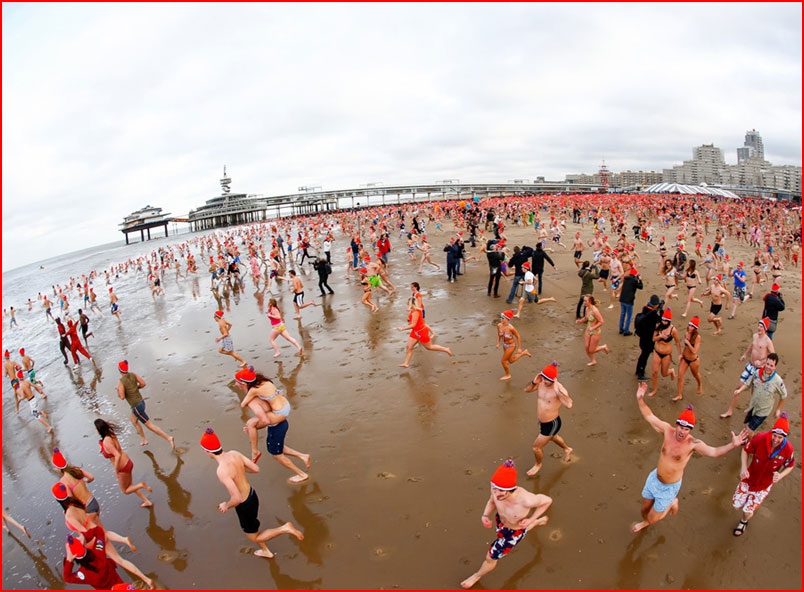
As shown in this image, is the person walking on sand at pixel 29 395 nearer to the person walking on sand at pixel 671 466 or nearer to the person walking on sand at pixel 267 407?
the person walking on sand at pixel 267 407

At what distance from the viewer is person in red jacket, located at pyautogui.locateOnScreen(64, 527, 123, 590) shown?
3101mm

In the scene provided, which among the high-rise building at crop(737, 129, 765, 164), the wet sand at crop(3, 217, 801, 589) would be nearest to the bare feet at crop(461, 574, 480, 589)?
the wet sand at crop(3, 217, 801, 589)

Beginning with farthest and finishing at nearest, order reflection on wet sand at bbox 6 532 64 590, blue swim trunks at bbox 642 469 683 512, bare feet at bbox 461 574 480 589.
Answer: reflection on wet sand at bbox 6 532 64 590 < blue swim trunks at bbox 642 469 683 512 < bare feet at bbox 461 574 480 589

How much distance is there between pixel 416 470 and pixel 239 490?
2141mm

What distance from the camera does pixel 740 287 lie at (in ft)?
30.6

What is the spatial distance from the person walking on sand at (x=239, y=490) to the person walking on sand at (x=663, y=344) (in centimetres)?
555

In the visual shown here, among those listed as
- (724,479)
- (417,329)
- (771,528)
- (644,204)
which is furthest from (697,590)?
(644,204)

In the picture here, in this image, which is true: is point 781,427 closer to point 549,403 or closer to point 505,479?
point 549,403

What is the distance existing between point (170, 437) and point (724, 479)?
7.40 meters

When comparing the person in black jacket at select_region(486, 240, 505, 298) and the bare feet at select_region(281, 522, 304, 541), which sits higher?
the person in black jacket at select_region(486, 240, 505, 298)

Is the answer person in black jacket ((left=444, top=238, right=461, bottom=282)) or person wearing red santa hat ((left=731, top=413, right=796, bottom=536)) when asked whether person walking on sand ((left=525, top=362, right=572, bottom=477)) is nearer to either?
person wearing red santa hat ((left=731, top=413, right=796, bottom=536))

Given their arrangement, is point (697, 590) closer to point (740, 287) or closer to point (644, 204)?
point (740, 287)

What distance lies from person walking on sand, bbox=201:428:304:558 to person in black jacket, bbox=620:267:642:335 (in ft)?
24.4

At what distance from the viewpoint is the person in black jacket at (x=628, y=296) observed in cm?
790
